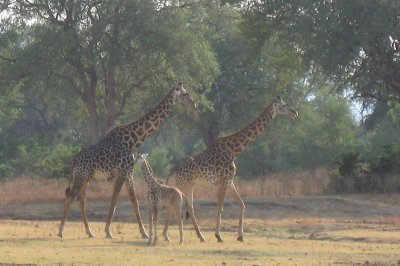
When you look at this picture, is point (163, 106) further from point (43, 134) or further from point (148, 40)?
point (43, 134)

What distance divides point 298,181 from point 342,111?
21288mm

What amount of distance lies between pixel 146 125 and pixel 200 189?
Answer: 12.7 meters

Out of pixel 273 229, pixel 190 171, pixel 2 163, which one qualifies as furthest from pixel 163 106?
pixel 2 163

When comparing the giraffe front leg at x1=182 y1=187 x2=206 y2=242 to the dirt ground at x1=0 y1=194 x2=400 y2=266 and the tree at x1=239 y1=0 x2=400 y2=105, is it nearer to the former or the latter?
the dirt ground at x1=0 y1=194 x2=400 y2=266

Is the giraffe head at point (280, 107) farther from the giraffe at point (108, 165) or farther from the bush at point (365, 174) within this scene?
the bush at point (365, 174)

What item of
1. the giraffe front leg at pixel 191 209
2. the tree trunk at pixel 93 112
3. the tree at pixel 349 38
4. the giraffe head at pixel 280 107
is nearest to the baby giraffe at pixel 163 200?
the giraffe front leg at pixel 191 209

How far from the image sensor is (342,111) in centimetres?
5803

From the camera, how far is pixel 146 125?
2278 cm

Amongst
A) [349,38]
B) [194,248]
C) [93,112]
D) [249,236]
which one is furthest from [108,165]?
[93,112]

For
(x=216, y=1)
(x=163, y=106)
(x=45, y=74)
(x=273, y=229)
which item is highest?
(x=216, y=1)

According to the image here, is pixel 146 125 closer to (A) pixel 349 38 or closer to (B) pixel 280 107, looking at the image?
(B) pixel 280 107

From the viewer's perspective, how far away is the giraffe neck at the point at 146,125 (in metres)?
22.4

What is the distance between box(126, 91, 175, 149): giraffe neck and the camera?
2238 cm

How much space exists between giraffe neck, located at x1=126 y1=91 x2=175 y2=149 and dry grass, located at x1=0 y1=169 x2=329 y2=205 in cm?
1061
